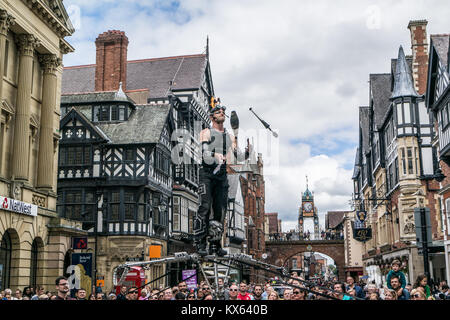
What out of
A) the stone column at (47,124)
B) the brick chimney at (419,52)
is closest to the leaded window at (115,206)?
the stone column at (47,124)

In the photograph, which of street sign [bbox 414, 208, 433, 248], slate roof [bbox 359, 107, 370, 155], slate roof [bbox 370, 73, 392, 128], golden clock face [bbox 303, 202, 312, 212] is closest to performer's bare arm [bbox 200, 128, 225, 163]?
street sign [bbox 414, 208, 433, 248]

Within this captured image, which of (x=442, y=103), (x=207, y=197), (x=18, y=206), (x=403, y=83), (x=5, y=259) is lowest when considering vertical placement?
(x=5, y=259)

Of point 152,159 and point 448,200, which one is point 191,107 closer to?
point 152,159

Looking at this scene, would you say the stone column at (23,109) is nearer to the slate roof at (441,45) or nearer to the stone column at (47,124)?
the stone column at (47,124)

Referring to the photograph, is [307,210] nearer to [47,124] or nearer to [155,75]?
[155,75]

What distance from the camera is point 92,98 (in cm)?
3622

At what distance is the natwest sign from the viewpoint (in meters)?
19.4

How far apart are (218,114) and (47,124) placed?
18437mm

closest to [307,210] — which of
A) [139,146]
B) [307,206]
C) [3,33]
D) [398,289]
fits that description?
[307,206]

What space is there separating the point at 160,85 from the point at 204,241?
118 ft

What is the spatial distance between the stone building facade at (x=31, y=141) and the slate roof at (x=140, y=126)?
7.88 metres

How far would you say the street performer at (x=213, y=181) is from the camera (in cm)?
734
